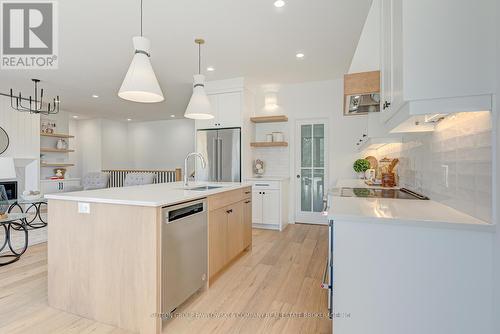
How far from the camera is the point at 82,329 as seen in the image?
5.52 feet

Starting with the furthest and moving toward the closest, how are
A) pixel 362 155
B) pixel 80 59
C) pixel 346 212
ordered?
pixel 362 155
pixel 80 59
pixel 346 212

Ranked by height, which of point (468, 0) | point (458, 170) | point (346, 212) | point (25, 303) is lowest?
point (25, 303)

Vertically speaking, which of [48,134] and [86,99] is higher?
[86,99]

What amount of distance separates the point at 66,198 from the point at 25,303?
1.00 meters

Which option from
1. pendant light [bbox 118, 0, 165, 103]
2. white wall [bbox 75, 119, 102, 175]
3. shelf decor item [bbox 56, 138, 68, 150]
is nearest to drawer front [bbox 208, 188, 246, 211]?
pendant light [bbox 118, 0, 165, 103]

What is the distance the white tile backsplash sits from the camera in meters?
1.12

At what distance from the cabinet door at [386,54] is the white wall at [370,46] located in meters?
0.36

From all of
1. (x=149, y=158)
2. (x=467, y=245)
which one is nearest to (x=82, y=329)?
(x=467, y=245)

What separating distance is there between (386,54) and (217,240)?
1988mm

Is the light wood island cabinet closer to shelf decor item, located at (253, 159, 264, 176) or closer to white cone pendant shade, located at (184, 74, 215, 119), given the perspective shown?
white cone pendant shade, located at (184, 74, 215, 119)

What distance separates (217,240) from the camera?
2.40 metres

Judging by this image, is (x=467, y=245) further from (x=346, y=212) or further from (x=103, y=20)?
(x=103, y=20)

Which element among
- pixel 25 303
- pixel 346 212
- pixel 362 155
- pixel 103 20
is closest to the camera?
pixel 346 212

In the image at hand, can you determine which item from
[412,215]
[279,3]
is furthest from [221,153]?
[412,215]
